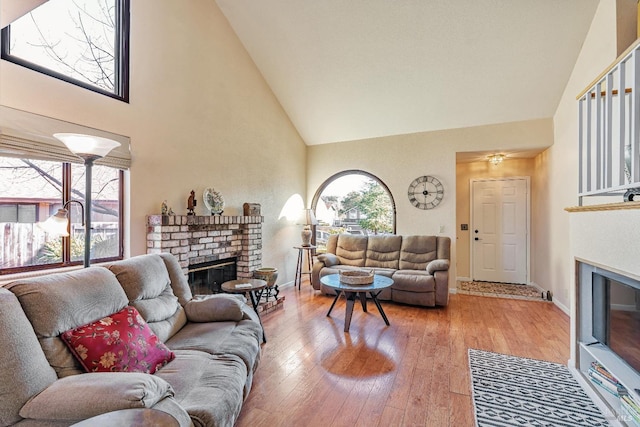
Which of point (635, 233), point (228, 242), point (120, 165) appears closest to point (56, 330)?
point (120, 165)

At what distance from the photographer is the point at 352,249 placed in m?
5.12

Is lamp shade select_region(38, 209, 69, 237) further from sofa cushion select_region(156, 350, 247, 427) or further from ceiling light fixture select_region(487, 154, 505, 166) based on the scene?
ceiling light fixture select_region(487, 154, 505, 166)

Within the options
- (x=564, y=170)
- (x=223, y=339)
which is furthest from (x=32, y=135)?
(x=564, y=170)

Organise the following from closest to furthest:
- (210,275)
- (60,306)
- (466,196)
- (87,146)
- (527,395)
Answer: (60,306), (87,146), (527,395), (210,275), (466,196)

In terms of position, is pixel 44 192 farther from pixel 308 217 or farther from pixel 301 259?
pixel 301 259

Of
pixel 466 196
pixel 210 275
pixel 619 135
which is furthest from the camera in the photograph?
pixel 466 196

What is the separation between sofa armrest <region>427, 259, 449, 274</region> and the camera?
4.08 m

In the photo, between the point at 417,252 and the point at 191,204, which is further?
the point at 417,252

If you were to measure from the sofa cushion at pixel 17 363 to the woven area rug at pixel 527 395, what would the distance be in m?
2.23

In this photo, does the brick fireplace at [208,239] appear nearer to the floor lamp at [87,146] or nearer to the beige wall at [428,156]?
the floor lamp at [87,146]

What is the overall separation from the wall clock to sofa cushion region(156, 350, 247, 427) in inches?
159

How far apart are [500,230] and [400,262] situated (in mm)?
2207

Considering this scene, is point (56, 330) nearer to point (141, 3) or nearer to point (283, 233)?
point (141, 3)

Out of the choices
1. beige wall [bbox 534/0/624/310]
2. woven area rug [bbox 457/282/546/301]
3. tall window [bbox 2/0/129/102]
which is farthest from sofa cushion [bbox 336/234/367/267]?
tall window [bbox 2/0/129/102]
